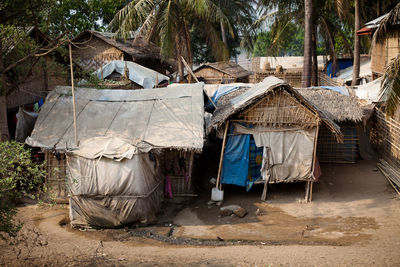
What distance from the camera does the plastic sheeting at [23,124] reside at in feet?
37.5

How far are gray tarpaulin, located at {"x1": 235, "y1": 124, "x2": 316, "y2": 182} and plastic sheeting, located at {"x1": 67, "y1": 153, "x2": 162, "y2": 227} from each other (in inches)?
131

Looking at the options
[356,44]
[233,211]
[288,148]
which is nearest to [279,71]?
[356,44]

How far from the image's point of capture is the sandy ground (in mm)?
7418

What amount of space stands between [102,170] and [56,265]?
263 centimetres

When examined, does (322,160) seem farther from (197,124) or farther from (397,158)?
(197,124)

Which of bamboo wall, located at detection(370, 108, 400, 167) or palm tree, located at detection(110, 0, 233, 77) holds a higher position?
palm tree, located at detection(110, 0, 233, 77)

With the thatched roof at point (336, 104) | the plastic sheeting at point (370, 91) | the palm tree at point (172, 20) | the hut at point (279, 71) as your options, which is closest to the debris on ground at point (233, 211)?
the thatched roof at point (336, 104)

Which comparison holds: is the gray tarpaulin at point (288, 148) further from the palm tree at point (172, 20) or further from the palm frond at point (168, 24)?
the palm tree at point (172, 20)

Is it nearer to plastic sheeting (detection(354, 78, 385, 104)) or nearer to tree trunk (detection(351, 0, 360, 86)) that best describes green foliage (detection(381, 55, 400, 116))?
plastic sheeting (detection(354, 78, 385, 104))

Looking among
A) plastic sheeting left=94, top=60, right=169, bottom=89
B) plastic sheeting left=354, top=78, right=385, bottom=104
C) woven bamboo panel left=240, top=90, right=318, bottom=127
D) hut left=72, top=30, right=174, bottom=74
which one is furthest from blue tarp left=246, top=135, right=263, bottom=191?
hut left=72, top=30, right=174, bottom=74


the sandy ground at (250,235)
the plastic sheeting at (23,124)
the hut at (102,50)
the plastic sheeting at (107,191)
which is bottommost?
the sandy ground at (250,235)

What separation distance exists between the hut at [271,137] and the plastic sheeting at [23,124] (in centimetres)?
545

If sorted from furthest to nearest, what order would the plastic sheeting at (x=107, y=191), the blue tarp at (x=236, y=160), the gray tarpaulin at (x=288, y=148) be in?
1. the blue tarp at (x=236, y=160)
2. the gray tarpaulin at (x=288, y=148)
3. the plastic sheeting at (x=107, y=191)

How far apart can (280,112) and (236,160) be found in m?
1.81
